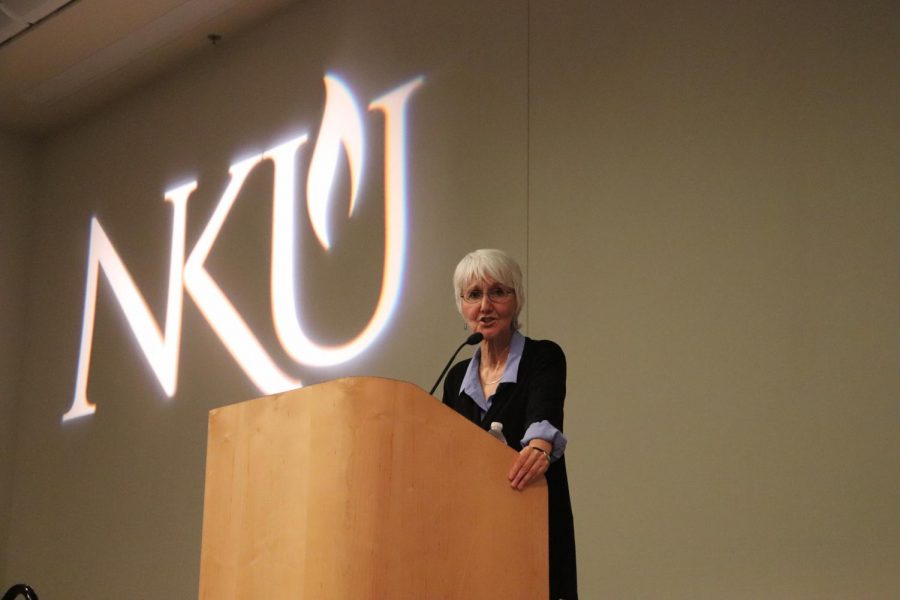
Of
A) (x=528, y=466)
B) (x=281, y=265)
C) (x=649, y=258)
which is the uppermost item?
(x=281, y=265)

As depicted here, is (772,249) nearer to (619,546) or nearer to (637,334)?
(637,334)

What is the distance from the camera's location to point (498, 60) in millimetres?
4789

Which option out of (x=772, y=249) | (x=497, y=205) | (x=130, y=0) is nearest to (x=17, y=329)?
(x=130, y=0)

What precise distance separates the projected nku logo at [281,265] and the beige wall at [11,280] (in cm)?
60

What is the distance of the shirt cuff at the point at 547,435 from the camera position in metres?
2.43

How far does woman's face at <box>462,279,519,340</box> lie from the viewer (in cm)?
277

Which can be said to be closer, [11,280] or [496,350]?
[496,350]

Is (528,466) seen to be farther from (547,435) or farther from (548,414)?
(548,414)

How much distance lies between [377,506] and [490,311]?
2.46 feet

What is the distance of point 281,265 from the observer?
553 cm

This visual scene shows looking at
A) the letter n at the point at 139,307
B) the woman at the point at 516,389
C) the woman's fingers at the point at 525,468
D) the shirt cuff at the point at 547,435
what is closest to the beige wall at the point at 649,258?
the letter n at the point at 139,307

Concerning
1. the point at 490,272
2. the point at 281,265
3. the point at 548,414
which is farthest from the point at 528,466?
the point at 281,265

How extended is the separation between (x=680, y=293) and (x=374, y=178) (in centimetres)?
171

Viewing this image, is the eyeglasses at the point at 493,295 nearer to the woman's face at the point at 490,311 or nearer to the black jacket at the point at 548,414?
the woman's face at the point at 490,311
